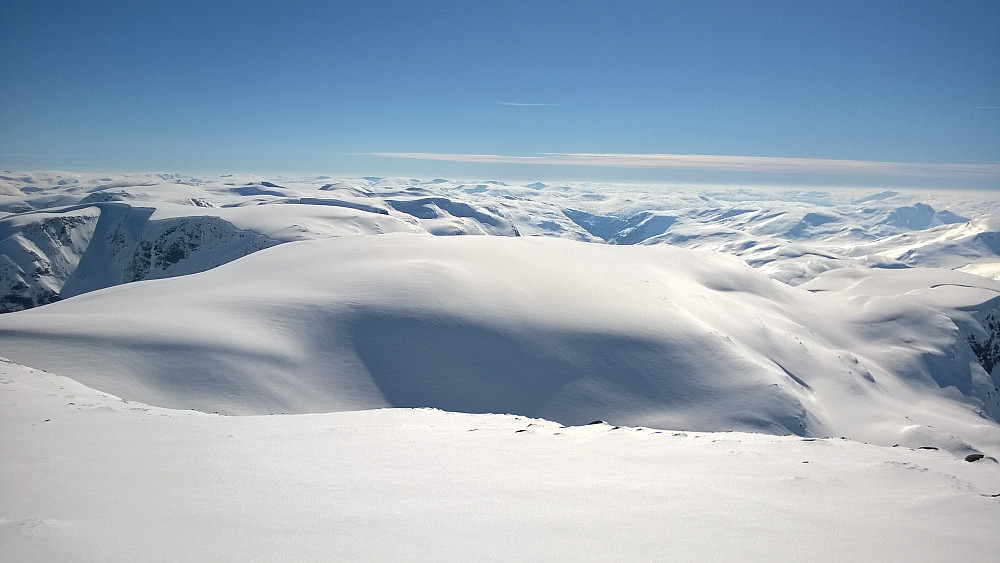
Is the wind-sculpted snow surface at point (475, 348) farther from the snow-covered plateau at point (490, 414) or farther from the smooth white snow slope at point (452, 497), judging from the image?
the smooth white snow slope at point (452, 497)

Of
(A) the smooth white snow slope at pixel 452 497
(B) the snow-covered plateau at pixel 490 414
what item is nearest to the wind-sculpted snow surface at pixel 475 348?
(B) the snow-covered plateau at pixel 490 414

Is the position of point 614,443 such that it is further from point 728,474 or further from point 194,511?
point 194,511

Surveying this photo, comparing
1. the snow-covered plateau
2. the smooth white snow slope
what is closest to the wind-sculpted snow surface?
the snow-covered plateau

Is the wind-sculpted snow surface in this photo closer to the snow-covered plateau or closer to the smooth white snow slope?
the snow-covered plateau

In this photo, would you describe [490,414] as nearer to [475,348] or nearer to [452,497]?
[475,348]

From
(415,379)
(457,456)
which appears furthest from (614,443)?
(415,379)
